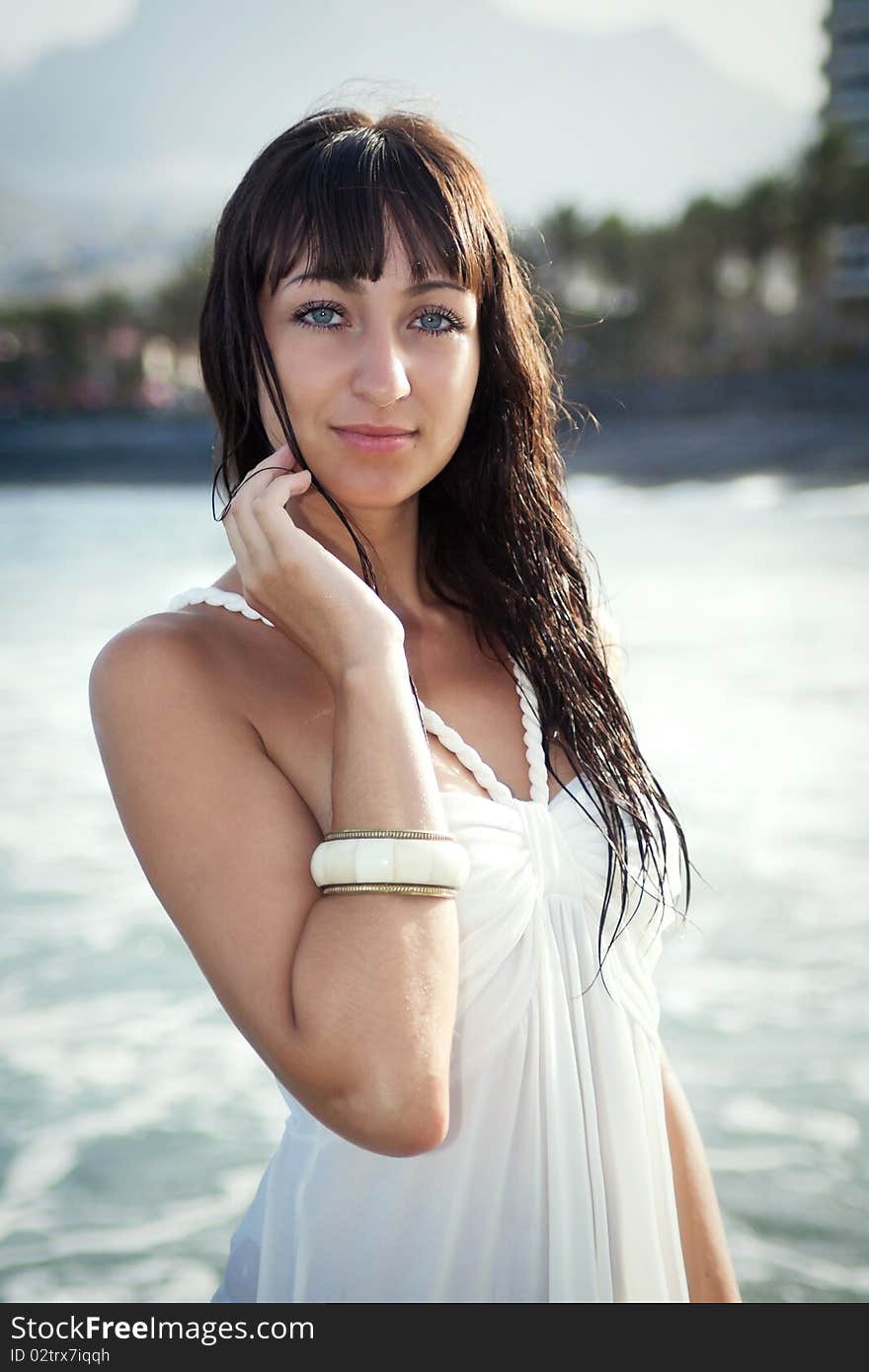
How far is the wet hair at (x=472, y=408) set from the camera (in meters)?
1.59

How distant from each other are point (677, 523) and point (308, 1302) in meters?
20.4

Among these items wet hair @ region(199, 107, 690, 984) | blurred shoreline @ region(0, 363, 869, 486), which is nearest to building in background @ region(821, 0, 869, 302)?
blurred shoreline @ region(0, 363, 869, 486)

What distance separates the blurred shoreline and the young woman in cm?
2455

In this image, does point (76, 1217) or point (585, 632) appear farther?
point (76, 1217)

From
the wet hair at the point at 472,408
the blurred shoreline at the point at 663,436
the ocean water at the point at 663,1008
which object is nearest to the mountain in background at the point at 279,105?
the blurred shoreline at the point at 663,436

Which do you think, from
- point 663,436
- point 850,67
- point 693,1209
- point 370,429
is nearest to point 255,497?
point 370,429

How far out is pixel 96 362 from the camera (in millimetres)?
63719

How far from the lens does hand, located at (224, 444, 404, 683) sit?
1.48 m

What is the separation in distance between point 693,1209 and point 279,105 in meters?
184

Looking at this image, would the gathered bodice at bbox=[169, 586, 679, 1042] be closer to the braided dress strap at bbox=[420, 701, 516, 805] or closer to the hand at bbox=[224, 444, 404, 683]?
the braided dress strap at bbox=[420, 701, 516, 805]

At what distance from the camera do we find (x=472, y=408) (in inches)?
74.4

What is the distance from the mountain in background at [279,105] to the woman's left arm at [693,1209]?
15421 cm

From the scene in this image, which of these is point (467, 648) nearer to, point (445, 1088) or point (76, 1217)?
point (445, 1088)

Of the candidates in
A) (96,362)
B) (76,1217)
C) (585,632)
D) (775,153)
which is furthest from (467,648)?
(96,362)
